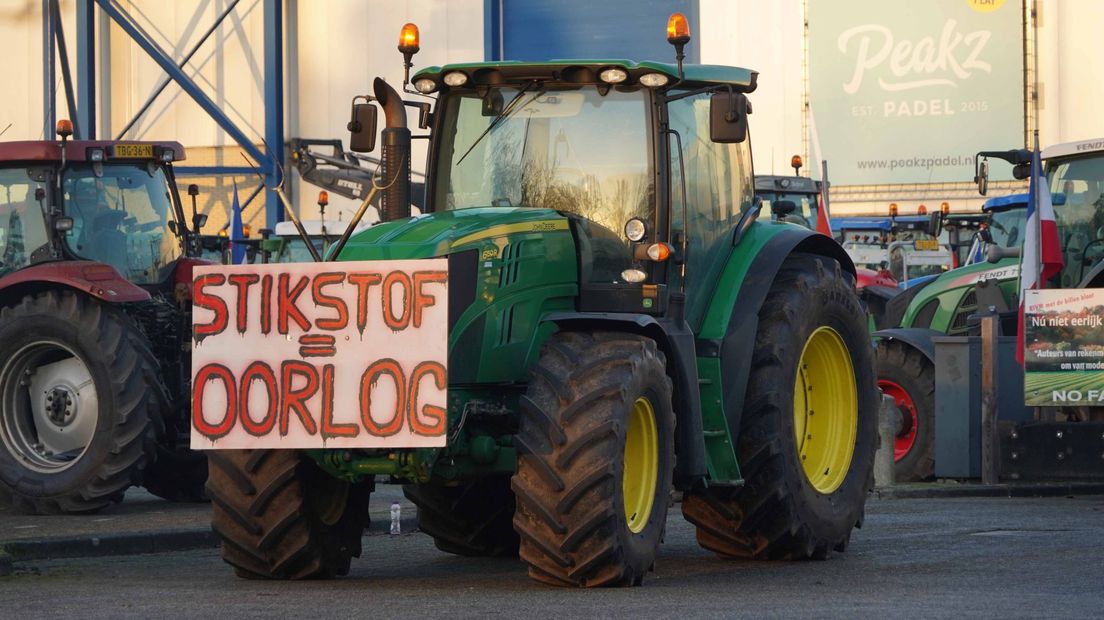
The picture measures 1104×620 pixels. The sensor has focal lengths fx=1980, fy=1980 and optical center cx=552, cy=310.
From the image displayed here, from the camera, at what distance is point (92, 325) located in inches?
572

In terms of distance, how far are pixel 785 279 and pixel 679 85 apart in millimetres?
1436

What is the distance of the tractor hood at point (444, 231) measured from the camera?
9.52m

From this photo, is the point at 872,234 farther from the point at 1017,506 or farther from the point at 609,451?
the point at 609,451

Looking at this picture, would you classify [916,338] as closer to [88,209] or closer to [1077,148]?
[1077,148]

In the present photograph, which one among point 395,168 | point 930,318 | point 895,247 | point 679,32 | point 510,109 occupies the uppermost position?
point 679,32

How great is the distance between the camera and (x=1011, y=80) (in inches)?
1487

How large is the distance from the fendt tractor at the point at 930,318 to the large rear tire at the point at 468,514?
7243 mm

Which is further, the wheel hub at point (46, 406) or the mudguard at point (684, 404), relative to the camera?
the wheel hub at point (46, 406)

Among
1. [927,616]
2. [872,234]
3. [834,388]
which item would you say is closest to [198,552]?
[834,388]

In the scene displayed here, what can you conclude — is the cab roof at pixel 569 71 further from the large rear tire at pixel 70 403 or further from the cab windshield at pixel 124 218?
the cab windshield at pixel 124 218

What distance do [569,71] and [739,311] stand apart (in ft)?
5.34

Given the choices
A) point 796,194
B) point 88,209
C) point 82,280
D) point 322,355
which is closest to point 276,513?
point 322,355

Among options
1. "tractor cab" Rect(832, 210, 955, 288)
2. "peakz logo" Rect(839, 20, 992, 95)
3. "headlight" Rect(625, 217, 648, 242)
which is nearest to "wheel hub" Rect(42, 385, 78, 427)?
"headlight" Rect(625, 217, 648, 242)

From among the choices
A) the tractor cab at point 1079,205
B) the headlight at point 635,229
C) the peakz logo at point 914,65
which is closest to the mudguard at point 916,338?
the tractor cab at point 1079,205
